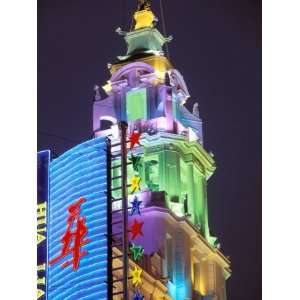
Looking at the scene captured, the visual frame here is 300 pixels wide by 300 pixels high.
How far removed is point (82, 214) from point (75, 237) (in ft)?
A: 0.43

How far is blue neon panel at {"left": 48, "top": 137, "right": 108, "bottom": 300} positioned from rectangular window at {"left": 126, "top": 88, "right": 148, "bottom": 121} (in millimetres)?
194

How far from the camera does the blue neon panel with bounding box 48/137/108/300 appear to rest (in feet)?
15.8

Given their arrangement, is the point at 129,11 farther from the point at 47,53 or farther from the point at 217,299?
the point at 217,299

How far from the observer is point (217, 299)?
4520 millimetres

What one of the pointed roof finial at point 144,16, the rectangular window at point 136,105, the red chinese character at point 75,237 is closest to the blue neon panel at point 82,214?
the red chinese character at point 75,237

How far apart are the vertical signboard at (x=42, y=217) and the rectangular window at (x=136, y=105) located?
1.97ft

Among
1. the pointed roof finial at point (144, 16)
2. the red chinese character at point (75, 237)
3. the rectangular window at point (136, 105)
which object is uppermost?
the pointed roof finial at point (144, 16)

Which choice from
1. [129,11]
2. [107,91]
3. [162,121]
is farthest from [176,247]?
A: [129,11]

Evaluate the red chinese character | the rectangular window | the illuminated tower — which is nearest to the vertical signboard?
the red chinese character

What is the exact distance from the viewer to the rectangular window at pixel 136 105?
15.7 ft

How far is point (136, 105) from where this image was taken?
483 centimetres

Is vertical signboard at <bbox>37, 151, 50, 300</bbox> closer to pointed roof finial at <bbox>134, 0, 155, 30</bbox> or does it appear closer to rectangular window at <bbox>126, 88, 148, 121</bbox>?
rectangular window at <bbox>126, 88, 148, 121</bbox>

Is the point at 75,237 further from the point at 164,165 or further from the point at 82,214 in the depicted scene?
the point at 164,165

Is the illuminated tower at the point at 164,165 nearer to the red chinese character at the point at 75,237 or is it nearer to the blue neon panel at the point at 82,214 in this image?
the blue neon panel at the point at 82,214
